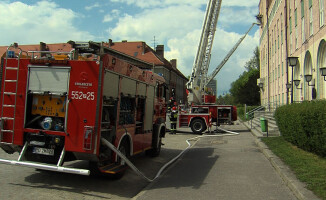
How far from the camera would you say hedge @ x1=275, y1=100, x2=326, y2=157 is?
8.04 m

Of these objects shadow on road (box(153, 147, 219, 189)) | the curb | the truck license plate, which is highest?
the truck license plate

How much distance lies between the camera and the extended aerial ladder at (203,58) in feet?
78.7

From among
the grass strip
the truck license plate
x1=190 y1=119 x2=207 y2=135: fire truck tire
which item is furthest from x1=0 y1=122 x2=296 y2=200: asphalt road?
x1=190 y1=119 x2=207 y2=135: fire truck tire

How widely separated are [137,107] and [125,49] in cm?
6410

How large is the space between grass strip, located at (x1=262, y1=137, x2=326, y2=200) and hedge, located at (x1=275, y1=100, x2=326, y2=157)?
325 millimetres

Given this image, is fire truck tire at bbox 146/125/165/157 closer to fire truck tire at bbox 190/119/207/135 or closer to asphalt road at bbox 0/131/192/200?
asphalt road at bbox 0/131/192/200

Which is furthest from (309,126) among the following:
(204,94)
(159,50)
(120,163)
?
(159,50)

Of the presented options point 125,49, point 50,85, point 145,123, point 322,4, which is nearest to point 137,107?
point 145,123

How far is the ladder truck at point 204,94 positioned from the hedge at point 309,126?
9.75 m

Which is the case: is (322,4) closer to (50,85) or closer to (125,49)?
(50,85)

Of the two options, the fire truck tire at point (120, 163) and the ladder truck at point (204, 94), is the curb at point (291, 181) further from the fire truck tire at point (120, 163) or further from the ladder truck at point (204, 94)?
the ladder truck at point (204, 94)

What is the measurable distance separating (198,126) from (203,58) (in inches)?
265

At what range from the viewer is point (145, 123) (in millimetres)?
8961

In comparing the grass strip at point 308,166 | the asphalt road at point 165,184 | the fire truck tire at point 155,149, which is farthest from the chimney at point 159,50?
the asphalt road at point 165,184
